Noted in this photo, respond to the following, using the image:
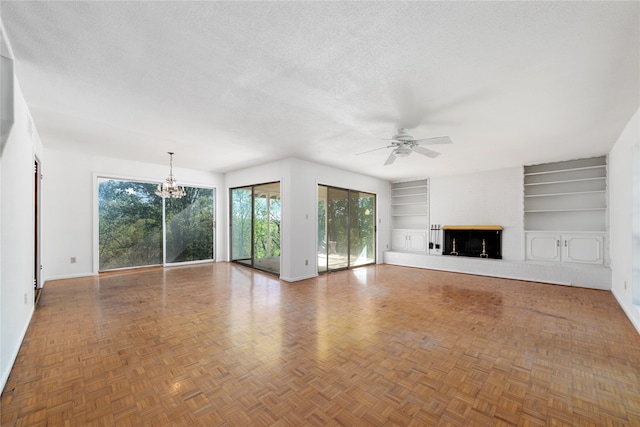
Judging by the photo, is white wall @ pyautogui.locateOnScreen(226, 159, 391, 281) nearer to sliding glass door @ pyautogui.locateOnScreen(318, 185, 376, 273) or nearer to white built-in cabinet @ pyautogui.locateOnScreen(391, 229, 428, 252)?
sliding glass door @ pyautogui.locateOnScreen(318, 185, 376, 273)

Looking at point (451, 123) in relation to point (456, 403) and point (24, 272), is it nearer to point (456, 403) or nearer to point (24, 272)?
point (456, 403)

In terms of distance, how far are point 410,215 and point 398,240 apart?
0.88m

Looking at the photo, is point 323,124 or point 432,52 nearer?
point 432,52

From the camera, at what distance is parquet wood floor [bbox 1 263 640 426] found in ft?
5.68

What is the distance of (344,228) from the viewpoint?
6.98 meters

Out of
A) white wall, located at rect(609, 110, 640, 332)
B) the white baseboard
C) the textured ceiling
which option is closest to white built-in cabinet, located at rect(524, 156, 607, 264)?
white wall, located at rect(609, 110, 640, 332)

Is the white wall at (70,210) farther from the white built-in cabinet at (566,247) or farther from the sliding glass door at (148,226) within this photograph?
the white built-in cabinet at (566,247)

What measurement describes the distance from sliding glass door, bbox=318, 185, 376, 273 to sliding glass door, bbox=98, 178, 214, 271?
3.46m

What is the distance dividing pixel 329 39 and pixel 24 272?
4.06m

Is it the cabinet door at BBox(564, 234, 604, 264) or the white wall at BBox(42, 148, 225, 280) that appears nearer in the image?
the white wall at BBox(42, 148, 225, 280)

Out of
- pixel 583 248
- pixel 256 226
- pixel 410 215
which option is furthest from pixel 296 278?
pixel 583 248

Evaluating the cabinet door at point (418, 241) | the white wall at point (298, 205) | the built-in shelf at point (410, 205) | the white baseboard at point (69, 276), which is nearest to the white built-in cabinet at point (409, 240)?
the cabinet door at point (418, 241)

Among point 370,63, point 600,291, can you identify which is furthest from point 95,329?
point 600,291

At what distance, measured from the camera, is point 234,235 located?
25.2 feet
